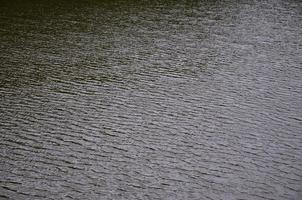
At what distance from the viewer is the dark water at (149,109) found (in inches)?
144

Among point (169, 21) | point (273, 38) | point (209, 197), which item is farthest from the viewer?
point (169, 21)

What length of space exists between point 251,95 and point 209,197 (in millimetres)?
2513

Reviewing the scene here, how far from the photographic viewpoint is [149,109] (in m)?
5.15

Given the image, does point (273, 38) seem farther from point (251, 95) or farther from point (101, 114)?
point (101, 114)

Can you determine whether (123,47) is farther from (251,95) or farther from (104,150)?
(104,150)

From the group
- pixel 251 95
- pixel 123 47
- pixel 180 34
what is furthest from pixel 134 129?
pixel 180 34

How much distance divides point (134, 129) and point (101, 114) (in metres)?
0.56

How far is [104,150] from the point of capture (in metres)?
4.18

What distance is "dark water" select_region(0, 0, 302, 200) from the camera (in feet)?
12.0

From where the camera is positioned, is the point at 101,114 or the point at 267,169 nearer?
the point at 267,169

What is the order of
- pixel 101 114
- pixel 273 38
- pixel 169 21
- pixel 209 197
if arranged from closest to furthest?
pixel 209 197 < pixel 101 114 < pixel 273 38 < pixel 169 21

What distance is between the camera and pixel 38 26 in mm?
8820

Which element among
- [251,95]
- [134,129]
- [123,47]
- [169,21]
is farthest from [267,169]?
[169,21]

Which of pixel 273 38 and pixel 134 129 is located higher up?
pixel 273 38
